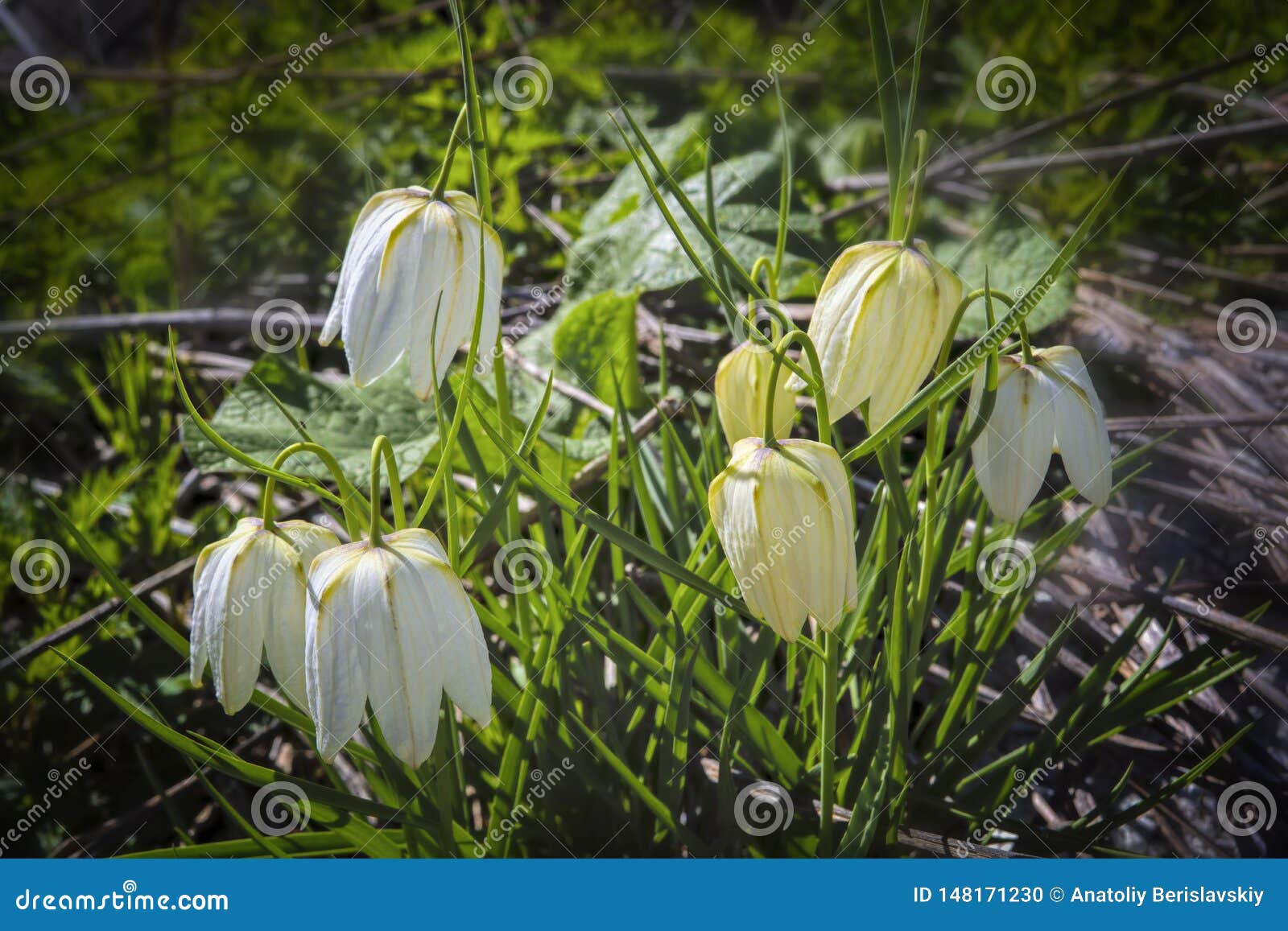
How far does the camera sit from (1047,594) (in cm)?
92

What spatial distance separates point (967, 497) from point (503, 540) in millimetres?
355

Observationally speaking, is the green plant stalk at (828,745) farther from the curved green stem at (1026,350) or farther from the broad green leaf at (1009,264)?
the broad green leaf at (1009,264)

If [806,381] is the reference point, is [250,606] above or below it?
below

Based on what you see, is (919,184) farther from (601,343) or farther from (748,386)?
(601,343)

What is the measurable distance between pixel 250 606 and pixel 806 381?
0.35 meters

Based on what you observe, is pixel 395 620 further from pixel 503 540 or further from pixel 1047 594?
pixel 1047 594

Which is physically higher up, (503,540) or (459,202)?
(459,202)

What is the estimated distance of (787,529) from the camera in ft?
1.74

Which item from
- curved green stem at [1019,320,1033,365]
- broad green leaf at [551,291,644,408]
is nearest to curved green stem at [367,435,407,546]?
curved green stem at [1019,320,1033,365]

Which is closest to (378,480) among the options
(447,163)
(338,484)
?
(338,484)

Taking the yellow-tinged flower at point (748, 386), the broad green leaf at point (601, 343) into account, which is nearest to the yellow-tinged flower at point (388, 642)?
the yellow-tinged flower at point (748, 386)

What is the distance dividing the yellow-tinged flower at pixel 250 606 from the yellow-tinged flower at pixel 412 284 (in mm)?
110

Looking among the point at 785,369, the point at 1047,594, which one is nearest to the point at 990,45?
the point at 1047,594

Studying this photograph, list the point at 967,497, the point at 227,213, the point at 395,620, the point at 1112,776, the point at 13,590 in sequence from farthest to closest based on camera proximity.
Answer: the point at 227,213 < the point at 13,590 < the point at 1112,776 < the point at 967,497 < the point at 395,620
